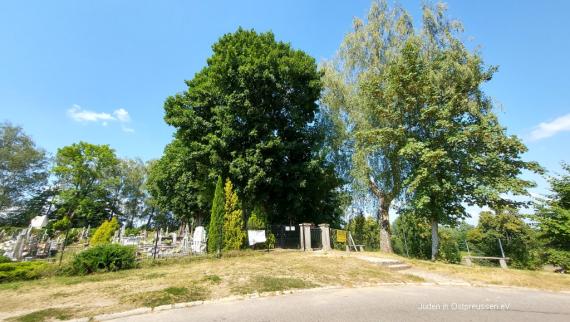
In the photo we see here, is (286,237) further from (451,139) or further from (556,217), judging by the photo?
(556,217)

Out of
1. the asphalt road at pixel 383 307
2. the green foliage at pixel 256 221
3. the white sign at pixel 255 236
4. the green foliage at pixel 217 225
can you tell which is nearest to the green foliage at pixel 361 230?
the green foliage at pixel 256 221

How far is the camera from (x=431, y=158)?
15297 mm

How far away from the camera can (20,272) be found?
10.3 m

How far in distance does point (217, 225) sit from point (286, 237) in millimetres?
5781

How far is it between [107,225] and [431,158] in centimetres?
3093

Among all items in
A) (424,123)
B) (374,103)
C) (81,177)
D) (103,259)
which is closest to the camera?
(103,259)

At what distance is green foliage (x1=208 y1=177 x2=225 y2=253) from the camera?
15.6m

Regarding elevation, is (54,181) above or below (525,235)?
above

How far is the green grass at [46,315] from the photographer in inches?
212

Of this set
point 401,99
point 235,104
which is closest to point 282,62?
point 235,104

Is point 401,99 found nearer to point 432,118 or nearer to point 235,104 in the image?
point 432,118

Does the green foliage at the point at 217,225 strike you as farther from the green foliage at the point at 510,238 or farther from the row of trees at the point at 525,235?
the green foliage at the point at 510,238

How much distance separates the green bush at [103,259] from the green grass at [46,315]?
17.4ft

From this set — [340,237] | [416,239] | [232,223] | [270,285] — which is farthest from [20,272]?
[416,239]
